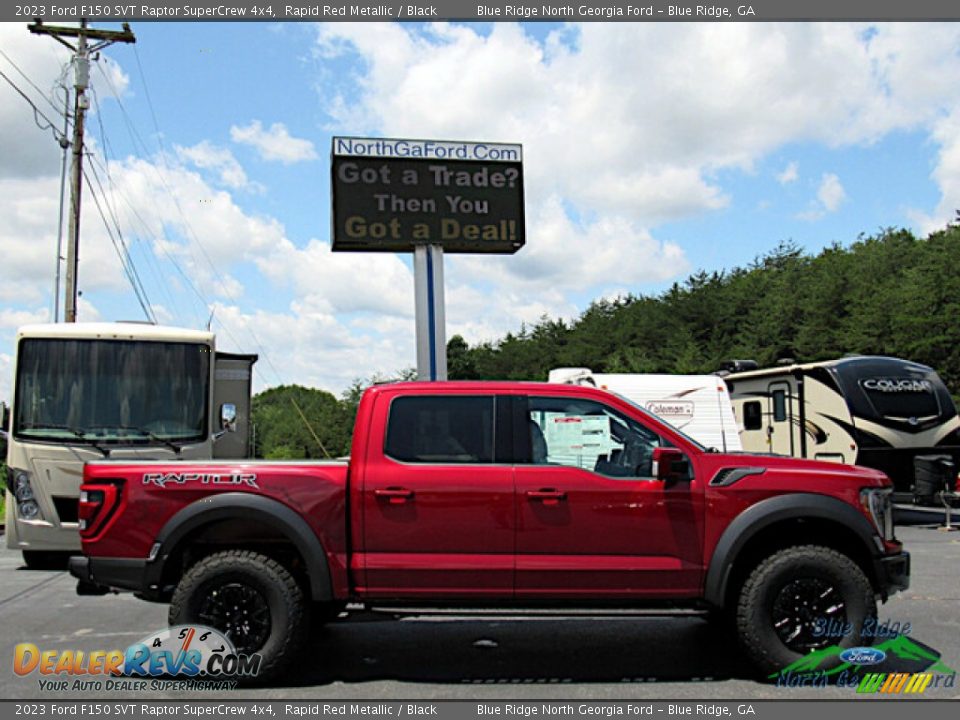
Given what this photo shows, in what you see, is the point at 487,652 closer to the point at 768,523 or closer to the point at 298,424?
the point at 768,523

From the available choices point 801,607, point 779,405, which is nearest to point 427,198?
point 779,405

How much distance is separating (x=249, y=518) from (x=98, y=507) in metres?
1.01

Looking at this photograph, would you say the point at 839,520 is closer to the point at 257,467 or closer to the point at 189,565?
the point at 257,467

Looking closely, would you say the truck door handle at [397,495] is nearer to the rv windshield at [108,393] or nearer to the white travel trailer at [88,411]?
the white travel trailer at [88,411]

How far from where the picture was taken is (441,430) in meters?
5.97

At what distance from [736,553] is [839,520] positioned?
0.72 meters

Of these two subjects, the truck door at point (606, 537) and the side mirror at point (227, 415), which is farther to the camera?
the side mirror at point (227, 415)

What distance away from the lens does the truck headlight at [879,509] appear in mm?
5820

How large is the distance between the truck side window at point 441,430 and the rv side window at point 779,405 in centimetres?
1286

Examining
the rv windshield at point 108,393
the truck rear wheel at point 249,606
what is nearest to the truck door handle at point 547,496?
the truck rear wheel at point 249,606

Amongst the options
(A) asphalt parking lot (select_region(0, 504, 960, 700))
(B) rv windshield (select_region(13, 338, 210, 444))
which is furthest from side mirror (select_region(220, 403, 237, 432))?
(A) asphalt parking lot (select_region(0, 504, 960, 700))

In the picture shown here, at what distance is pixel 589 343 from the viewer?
5234cm

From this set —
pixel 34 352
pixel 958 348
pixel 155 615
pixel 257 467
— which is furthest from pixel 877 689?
pixel 958 348

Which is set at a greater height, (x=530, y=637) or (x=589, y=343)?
(x=589, y=343)
